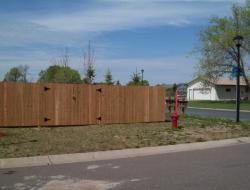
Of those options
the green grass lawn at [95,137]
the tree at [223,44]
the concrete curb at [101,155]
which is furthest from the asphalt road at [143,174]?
the tree at [223,44]

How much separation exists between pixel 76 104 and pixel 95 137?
4.57m

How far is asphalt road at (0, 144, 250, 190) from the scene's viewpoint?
7977mm

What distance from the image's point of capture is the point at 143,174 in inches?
354

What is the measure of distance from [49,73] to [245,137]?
167ft

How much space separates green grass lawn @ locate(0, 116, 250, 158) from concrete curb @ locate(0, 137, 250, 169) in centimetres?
55

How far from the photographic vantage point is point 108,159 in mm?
11062

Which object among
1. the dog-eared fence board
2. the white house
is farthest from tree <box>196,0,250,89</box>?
the dog-eared fence board

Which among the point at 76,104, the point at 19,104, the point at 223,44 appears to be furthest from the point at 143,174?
the point at 223,44

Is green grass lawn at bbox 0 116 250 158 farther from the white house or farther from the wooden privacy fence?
the white house

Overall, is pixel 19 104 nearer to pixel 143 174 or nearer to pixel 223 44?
pixel 143 174

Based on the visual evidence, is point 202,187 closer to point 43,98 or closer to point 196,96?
point 43,98

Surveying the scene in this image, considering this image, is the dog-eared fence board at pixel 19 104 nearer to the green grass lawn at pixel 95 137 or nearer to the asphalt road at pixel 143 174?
the green grass lawn at pixel 95 137

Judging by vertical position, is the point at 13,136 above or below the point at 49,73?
below

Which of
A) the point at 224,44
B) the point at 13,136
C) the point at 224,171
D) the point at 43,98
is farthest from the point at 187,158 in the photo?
the point at 224,44
